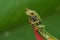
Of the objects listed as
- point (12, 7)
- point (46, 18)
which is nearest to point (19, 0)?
point (12, 7)

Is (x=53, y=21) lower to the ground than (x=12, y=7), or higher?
lower

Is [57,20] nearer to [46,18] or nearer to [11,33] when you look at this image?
[46,18]

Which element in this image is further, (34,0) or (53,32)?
(34,0)

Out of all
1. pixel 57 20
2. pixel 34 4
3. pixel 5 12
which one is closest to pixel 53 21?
pixel 57 20

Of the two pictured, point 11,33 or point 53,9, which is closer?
point 11,33

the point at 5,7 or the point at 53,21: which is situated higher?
the point at 5,7

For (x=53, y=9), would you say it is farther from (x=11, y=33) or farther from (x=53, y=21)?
(x=11, y=33)
